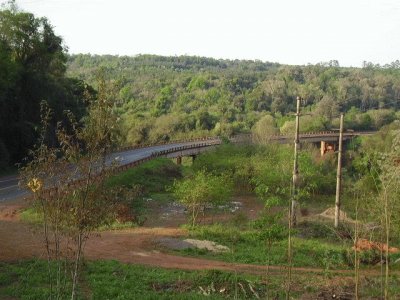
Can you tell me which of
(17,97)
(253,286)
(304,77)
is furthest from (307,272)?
(304,77)

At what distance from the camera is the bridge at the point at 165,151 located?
105ft

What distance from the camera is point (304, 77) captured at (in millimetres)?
170250

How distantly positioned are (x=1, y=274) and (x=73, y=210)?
29.6 ft

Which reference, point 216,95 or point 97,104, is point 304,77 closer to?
Answer: point 216,95

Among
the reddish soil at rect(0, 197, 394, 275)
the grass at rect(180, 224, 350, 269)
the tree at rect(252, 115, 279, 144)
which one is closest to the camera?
the reddish soil at rect(0, 197, 394, 275)

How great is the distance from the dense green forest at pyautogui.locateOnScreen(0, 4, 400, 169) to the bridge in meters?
2.75

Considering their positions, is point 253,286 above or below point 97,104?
below

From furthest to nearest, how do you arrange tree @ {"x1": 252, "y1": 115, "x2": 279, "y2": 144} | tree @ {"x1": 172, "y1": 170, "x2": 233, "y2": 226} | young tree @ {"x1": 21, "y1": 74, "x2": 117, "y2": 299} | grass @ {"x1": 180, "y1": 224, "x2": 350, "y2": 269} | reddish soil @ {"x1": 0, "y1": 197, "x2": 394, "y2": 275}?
1. tree @ {"x1": 252, "y1": 115, "x2": 279, "y2": 144}
2. tree @ {"x1": 172, "y1": 170, "x2": 233, "y2": 226}
3. grass @ {"x1": 180, "y1": 224, "x2": 350, "y2": 269}
4. reddish soil @ {"x1": 0, "y1": 197, "x2": 394, "y2": 275}
5. young tree @ {"x1": 21, "y1": 74, "x2": 117, "y2": 299}

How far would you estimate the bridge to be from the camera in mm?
32097

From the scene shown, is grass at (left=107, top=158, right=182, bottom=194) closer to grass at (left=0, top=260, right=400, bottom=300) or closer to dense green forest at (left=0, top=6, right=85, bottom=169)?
dense green forest at (left=0, top=6, right=85, bottom=169)

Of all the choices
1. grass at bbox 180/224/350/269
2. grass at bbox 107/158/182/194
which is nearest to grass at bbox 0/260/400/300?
grass at bbox 180/224/350/269

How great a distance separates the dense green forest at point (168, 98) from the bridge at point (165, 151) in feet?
9.03

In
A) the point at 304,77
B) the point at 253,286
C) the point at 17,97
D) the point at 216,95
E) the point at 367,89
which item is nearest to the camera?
the point at 253,286

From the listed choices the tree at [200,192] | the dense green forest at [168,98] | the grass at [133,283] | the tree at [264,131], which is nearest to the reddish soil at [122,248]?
the grass at [133,283]
